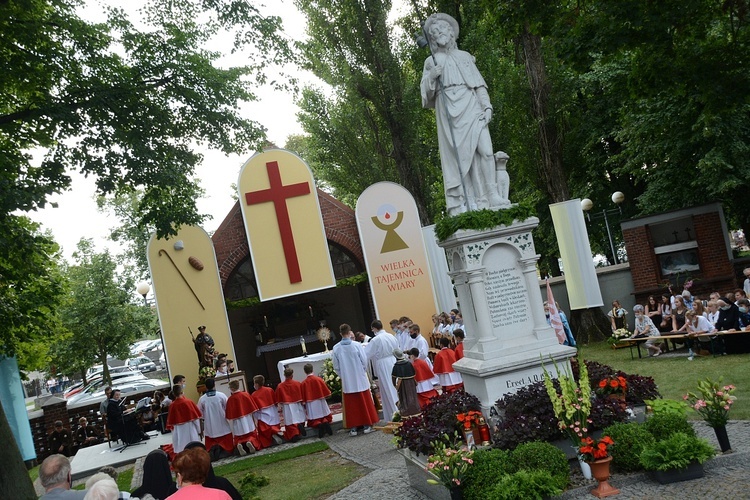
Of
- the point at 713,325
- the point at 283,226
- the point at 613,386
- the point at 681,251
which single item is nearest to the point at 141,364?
the point at 283,226

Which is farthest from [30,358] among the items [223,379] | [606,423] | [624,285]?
[606,423]

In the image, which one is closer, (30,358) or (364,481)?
(364,481)

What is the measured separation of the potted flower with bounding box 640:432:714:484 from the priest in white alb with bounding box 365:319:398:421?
820 cm

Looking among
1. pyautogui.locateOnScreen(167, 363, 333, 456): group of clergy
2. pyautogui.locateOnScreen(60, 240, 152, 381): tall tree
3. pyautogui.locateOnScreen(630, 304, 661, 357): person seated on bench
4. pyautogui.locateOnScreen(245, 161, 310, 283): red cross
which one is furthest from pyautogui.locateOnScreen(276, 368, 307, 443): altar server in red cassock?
pyautogui.locateOnScreen(60, 240, 152, 381): tall tree

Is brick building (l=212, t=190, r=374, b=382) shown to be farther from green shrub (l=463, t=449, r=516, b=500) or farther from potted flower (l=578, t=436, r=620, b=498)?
potted flower (l=578, t=436, r=620, b=498)

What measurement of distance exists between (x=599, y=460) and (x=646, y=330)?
11072mm

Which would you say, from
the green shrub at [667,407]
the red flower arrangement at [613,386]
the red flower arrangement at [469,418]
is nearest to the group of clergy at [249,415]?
the red flower arrangement at [469,418]

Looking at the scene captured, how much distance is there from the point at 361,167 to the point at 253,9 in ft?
46.6

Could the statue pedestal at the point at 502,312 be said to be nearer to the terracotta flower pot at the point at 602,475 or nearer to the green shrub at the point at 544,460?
the green shrub at the point at 544,460

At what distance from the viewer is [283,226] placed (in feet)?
72.8

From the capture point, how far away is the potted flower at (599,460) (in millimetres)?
7047

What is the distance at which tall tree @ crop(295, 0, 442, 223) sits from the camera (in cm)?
2438

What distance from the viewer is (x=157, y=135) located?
13078mm

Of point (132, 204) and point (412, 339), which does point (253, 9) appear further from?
point (132, 204)
